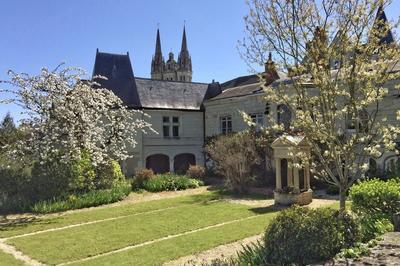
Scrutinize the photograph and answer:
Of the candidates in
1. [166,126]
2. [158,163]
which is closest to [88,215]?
[158,163]

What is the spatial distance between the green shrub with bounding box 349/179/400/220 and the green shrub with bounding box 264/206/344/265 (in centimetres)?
234

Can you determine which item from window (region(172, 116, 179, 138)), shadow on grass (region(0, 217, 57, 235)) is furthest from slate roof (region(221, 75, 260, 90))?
shadow on grass (region(0, 217, 57, 235))

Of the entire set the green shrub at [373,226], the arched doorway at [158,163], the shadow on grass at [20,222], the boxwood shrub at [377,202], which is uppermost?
the arched doorway at [158,163]

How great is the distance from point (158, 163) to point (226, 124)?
5460mm

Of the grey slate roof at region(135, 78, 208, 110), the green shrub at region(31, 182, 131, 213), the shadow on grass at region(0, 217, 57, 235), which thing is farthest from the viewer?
the grey slate roof at region(135, 78, 208, 110)

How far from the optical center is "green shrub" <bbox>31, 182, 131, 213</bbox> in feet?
50.8

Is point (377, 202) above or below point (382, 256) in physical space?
above

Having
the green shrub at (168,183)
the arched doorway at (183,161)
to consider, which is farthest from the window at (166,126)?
the green shrub at (168,183)

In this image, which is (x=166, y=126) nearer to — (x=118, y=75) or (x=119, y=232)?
(x=118, y=75)

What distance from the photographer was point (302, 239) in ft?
21.6

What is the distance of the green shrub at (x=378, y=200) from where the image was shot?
29.9 feet

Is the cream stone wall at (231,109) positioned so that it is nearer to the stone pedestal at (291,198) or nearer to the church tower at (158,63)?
the stone pedestal at (291,198)

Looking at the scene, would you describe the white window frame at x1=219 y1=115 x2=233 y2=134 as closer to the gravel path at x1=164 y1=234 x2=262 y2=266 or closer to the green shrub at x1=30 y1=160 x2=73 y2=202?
the green shrub at x1=30 y1=160 x2=73 y2=202

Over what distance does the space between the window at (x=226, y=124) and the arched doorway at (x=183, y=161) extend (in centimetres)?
313
